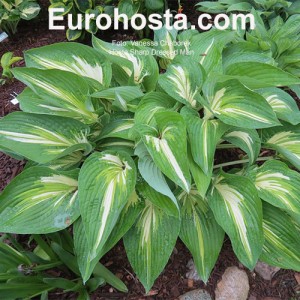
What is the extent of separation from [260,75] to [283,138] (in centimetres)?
27

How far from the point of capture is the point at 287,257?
4.12 ft

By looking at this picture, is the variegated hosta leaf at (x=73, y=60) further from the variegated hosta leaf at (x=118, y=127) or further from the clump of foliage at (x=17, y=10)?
the clump of foliage at (x=17, y=10)

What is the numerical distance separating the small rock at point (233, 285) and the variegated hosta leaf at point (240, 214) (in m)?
0.26

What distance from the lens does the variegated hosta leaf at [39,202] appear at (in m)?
1.18

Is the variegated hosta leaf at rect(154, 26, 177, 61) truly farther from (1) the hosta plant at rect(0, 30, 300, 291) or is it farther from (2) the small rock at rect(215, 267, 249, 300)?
(2) the small rock at rect(215, 267, 249, 300)

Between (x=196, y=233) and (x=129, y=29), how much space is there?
1574 millimetres

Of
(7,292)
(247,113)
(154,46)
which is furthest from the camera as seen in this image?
(154,46)

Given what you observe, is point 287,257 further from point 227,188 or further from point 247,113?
point 247,113

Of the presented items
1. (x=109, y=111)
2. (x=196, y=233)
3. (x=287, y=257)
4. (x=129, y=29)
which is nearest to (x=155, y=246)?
(x=196, y=233)

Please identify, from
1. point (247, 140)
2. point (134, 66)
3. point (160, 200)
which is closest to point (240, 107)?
point (247, 140)

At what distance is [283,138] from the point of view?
140 centimetres

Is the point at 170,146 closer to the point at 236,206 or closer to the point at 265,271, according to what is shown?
the point at 236,206

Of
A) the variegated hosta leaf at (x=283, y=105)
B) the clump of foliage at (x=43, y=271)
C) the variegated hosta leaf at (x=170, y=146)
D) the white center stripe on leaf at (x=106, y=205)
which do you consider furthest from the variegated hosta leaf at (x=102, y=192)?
the variegated hosta leaf at (x=283, y=105)

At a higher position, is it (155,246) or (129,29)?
(129,29)
